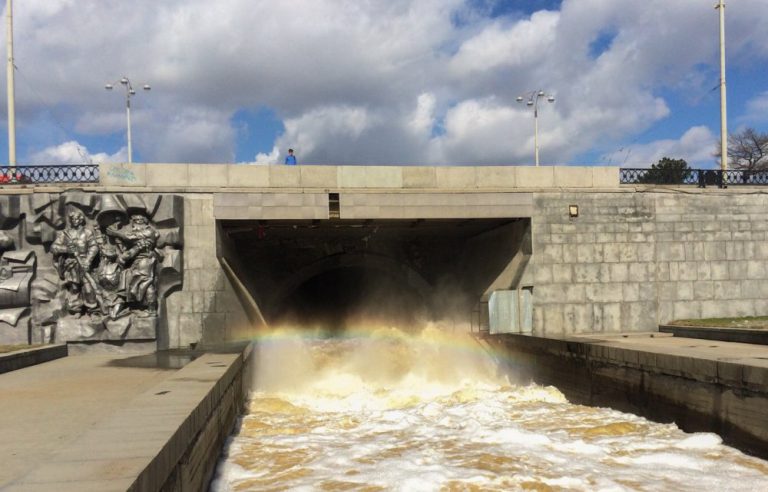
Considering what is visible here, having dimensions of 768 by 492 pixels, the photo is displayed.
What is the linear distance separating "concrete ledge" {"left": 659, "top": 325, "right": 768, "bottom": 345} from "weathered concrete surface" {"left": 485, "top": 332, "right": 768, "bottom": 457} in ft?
1.67

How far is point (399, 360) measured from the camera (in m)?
19.2

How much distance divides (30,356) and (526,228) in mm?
12981

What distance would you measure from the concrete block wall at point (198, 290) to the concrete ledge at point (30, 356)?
2.51m

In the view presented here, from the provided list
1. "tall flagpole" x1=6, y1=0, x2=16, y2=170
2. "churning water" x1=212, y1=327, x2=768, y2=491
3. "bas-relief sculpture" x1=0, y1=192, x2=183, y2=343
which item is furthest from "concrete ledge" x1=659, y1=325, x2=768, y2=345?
"tall flagpole" x1=6, y1=0, x2=16, y2=170

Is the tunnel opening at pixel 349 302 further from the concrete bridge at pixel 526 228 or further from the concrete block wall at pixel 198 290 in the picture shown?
the concrete block wall at pixel 198 290

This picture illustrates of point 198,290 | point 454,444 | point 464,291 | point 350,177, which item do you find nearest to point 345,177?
point 350,177

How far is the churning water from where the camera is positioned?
757 cm

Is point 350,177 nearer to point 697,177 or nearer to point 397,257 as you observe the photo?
point 397,257

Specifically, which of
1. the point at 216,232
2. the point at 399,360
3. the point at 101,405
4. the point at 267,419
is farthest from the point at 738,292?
the point at 101,405

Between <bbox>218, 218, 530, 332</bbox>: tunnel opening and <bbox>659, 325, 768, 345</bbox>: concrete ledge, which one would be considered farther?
<bbox>218, 218, 530, 332</bbox>: tunnel opening

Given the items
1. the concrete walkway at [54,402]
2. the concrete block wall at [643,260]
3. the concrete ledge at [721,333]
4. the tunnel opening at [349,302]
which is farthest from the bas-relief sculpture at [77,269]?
the concrete ledge at [721,333]

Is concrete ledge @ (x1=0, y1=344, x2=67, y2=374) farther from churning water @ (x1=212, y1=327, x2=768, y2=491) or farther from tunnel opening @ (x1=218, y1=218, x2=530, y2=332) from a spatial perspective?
tunnel opening @ (x1=218, y1=218, x2=530, y2=332)

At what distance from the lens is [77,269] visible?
1416 cm

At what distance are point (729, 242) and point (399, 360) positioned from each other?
10.9 metres
